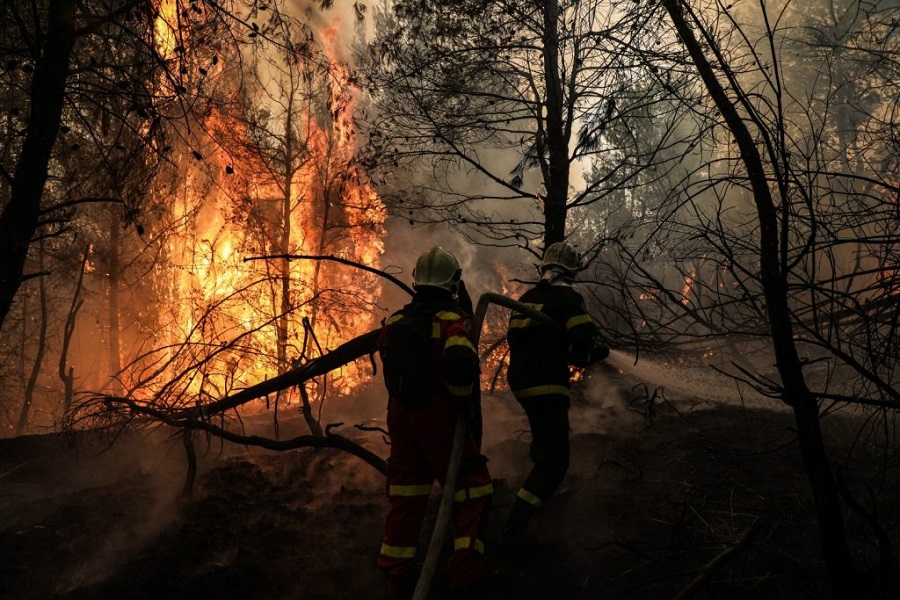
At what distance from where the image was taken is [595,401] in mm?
7418

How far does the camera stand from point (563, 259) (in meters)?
4.67

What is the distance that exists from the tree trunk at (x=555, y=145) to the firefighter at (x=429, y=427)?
3.08 m

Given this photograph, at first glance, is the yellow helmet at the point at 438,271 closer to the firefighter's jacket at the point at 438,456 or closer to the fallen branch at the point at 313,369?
the firefighter's jacket at the point at 438,456

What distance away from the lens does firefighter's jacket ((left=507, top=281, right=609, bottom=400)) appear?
4137 millimetres

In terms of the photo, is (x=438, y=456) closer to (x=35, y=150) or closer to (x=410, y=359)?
(x=410, y=359)

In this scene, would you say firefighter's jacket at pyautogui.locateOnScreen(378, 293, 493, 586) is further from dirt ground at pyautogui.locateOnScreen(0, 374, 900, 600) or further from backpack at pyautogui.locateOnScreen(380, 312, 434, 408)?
dirt ground at pyautogui.locateOnScreen(0, 374, 900, 600)

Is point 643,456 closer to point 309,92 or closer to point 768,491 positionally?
point 768,491

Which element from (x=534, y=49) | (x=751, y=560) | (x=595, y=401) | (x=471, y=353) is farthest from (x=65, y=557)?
(x=534, y=49)

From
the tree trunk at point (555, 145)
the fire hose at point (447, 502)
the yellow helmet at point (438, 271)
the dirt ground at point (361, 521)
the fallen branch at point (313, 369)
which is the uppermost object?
the tree trunk at point (555, 145)

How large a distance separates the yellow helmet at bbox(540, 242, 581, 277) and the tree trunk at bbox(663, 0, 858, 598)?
76.6 inches

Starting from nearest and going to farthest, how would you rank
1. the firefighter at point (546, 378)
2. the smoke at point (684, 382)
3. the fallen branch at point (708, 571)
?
1. the fallen branch at point (708, 571)
2. the firefighter at point (546, 378)
3. the smoke at point (684, 382)

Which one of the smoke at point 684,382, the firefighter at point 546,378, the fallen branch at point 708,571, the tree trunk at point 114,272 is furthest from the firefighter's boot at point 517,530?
the tree trunk at point 114,272

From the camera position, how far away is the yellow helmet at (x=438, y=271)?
12.4ft

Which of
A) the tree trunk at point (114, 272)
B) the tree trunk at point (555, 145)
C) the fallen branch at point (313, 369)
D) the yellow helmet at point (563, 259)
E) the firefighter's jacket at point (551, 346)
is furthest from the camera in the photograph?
the tree trunk at point (114, 272)
